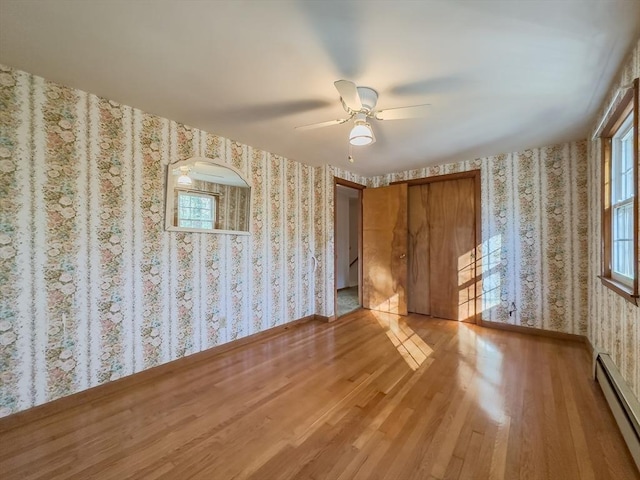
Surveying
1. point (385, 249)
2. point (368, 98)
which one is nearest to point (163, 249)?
point (368, 98)

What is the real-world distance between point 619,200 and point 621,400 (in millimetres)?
1438

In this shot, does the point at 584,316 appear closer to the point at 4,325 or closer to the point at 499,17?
the point at 499,17

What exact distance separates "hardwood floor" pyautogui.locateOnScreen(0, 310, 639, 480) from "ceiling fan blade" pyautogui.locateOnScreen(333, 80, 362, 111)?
205 centimetres

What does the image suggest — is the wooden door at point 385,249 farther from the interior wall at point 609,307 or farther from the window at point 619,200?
→ the window at point 619,200

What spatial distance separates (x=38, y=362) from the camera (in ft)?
5.94

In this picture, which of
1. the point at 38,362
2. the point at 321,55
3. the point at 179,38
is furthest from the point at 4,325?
the point at 321,55

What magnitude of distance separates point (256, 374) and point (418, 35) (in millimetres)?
2640

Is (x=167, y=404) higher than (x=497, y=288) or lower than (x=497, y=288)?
lower

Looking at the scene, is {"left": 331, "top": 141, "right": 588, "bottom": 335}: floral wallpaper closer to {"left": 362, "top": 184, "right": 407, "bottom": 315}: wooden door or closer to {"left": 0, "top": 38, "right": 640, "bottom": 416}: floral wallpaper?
{"left": 0, "top": 38, "right": 640, "bottom": 416}: floral wallpaper

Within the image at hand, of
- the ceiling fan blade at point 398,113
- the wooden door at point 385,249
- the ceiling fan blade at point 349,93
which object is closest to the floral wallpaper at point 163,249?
the wooden door at point 385,249

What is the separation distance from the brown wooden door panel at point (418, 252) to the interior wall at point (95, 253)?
254cm

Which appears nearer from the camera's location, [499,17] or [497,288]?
[499,17]

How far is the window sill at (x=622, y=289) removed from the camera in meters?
1.61

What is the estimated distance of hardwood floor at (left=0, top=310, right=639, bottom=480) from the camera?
4.56 ft
